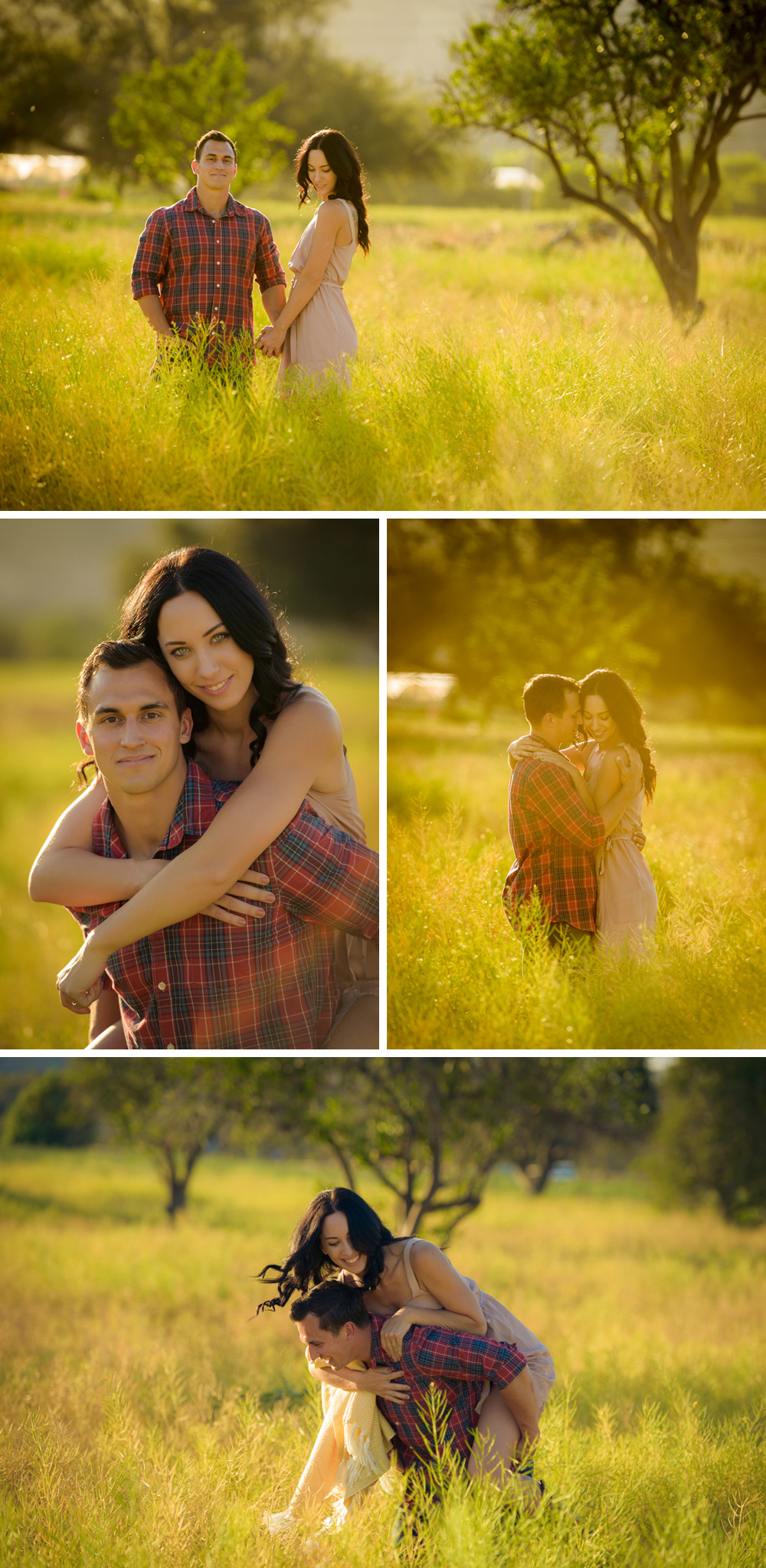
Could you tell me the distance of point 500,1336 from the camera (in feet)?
10.6

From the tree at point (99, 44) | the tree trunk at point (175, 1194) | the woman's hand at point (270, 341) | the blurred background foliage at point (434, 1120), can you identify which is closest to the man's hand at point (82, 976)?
the woman's hand at point (270, 341)

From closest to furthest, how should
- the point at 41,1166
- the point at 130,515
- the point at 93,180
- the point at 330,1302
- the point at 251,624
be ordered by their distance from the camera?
the point at 330,1302 < the point at 251,624 < the point at 130,515 < the point at 93,180 < the point at 41,1166

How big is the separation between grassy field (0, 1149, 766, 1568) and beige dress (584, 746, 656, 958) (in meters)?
1.71

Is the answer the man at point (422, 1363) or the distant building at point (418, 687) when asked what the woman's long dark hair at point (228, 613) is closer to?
the distant building at point (418, 687)

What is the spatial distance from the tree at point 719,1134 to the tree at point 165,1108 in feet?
14.3

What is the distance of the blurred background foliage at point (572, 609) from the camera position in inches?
168

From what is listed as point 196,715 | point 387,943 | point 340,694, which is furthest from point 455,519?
point 387,943

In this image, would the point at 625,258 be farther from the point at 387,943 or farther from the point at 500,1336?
the point at 500,1336

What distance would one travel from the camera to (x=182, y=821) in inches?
138

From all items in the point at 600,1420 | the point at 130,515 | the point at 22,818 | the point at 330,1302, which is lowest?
the point at 600,1420

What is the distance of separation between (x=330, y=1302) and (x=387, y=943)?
122cm

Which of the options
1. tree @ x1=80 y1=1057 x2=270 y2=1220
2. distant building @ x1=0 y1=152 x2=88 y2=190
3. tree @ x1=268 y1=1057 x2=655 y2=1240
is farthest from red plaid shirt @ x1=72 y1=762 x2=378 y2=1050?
tree @ x1=80 y1=1057 x2=270 y2=1220

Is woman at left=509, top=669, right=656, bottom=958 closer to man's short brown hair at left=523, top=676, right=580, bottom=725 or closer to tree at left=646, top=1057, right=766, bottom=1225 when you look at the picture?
man's short brown hair at left=523, top=676, right=580, bottom=725

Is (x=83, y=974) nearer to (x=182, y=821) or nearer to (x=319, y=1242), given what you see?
(x=182, y=821)
